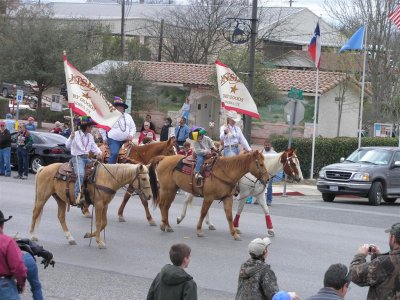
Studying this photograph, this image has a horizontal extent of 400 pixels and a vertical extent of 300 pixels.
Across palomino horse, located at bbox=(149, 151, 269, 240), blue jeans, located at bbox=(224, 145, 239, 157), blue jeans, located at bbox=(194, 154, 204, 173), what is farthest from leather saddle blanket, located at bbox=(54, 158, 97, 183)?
blue jeans, located at bbox=(224, 145, 239, 157)

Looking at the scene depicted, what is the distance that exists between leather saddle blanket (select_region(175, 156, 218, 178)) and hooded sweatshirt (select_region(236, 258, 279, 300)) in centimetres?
859

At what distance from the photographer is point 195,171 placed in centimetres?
1609

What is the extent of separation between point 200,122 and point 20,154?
23.1 m

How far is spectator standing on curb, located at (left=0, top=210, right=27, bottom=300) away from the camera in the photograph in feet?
24.7

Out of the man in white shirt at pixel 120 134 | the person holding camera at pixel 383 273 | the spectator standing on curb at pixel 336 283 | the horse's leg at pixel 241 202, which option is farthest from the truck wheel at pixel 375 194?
the spectator standing on curb at pixel 336 283

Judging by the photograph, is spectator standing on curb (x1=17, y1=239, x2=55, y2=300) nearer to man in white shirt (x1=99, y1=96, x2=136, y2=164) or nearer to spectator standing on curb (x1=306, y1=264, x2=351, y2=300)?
spectator standing on curb (x1=306, y1=264, x2=351, y2=300)

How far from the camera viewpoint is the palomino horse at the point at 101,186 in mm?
14250

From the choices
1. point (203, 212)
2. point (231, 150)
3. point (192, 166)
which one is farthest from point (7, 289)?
point (231, 150)

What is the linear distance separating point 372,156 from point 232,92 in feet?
28.3

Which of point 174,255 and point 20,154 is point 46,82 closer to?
point 20,154

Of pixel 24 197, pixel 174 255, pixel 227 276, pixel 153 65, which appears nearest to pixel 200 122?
pixel 153 65

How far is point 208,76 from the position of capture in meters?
48.3

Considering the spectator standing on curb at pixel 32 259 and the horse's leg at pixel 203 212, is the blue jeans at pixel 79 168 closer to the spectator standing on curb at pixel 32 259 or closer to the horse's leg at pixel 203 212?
the horse's leg at pixel 203 212

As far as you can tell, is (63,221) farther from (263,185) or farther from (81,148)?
(263,185)
